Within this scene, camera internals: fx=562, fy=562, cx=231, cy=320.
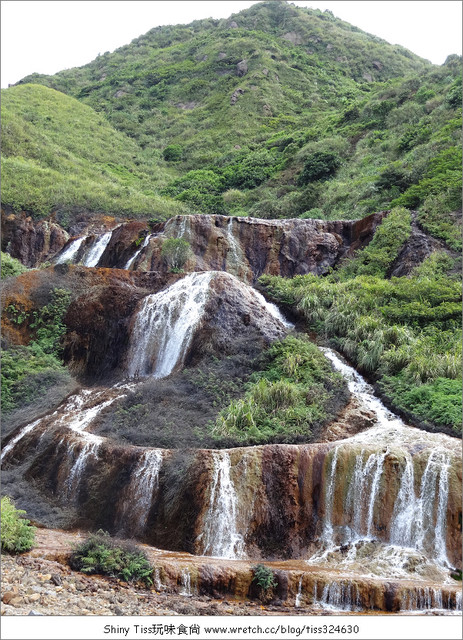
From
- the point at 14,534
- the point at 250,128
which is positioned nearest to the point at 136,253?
the point at 14,534

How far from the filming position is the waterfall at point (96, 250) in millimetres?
26922

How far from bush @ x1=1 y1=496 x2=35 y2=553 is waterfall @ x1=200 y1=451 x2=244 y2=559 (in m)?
3.26

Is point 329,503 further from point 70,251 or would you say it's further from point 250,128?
point 250,128

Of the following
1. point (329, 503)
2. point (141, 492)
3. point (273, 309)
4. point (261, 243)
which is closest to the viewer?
point (329, 503)

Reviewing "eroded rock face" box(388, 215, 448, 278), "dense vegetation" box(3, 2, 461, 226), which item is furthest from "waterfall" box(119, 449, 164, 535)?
"dense vegetation" box(3, 2, 461, 226)

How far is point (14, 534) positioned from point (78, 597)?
2035mm

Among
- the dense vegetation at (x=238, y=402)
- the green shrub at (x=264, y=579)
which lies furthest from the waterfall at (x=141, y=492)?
the green shrub at (x=264, y=579)

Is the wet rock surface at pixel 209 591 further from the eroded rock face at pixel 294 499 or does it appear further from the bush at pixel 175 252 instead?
the bush at pixel 175 252

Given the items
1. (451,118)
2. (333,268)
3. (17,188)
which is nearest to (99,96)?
(17,188)

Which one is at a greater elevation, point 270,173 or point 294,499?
point 270,173

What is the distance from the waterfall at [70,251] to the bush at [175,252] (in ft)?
20.6

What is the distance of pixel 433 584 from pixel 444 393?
5644 millimetres

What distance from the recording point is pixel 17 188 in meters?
34.6

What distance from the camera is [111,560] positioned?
361 inches
